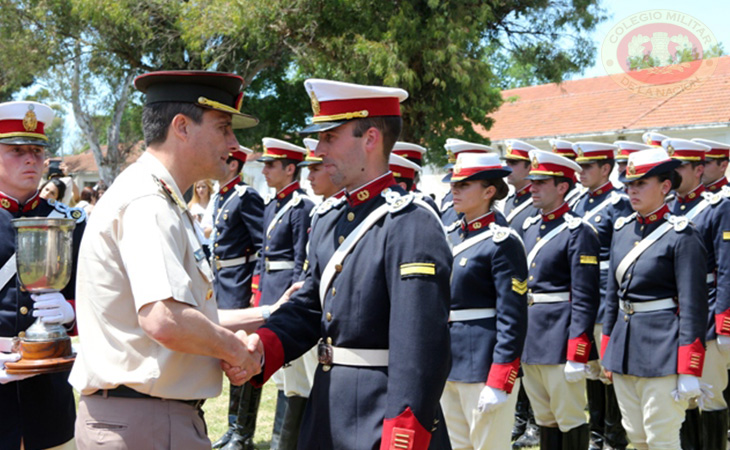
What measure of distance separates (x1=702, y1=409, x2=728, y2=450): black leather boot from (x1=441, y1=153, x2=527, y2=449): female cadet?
224 cm

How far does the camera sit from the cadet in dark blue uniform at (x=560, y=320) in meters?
6.09

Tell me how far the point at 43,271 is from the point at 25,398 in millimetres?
832

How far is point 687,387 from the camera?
209 inches

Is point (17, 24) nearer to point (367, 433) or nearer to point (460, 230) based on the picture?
point (460, 230)

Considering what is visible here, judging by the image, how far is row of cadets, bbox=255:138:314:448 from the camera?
274 inches

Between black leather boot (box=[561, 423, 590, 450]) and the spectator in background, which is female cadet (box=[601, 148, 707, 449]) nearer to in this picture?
black leather boot (box=[561, 423, 590, 450])

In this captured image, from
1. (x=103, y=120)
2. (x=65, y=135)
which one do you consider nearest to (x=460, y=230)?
(x=103, y=120)

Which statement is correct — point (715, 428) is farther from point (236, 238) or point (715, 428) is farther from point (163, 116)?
point (163, 116)

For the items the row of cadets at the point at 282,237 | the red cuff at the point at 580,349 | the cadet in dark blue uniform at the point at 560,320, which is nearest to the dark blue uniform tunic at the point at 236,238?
the row of cadets at the point at 282,237

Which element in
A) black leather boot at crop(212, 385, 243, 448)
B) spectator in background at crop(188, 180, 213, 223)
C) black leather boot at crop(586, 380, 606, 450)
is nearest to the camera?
black leather boot at crop(212, 385, 243, 448)

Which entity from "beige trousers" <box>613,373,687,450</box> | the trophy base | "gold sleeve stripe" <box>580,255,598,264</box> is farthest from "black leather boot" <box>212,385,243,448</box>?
the trophy base

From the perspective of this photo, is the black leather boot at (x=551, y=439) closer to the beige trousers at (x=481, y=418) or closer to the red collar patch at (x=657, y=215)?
the beige trousers at (x=481, y=418)

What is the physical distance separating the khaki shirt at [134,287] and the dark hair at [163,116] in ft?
0.67

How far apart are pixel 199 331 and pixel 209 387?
1.13 feet
